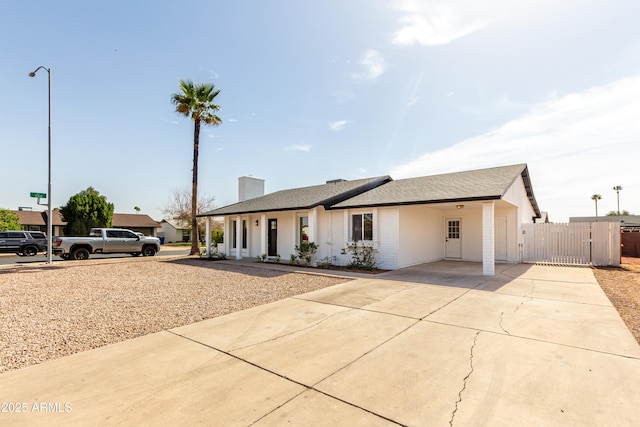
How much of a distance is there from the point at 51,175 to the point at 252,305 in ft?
47.3

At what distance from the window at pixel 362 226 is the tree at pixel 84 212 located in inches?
1165

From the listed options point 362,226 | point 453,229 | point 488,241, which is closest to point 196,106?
point 362,226

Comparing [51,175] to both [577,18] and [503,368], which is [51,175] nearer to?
[503,368]

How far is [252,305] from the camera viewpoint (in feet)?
21.5

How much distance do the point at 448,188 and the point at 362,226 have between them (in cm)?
388

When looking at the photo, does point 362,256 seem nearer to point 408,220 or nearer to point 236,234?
point 408,220

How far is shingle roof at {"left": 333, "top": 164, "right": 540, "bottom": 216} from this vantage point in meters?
10.2

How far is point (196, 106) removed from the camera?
736 inches

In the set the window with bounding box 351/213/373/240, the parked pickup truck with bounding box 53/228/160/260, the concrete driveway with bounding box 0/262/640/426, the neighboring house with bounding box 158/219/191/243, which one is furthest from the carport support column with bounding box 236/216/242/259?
the neighboring house with bounding box 158/219/191/243

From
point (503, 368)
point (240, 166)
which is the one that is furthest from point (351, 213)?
point (240, 166)

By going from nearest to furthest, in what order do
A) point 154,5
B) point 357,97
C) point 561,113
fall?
point 154,5 → point 561,113 → point 357,97

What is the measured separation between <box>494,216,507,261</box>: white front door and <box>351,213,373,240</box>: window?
6709mm

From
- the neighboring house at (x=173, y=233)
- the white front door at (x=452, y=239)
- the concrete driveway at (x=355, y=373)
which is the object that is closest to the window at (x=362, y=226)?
the white front door at (x=452, y=239)

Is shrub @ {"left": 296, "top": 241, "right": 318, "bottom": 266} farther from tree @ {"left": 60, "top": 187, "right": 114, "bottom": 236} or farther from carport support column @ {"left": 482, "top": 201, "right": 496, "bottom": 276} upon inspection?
tree @ {"left": 60, "top": 187, "right": 114, "bottom": 236}
